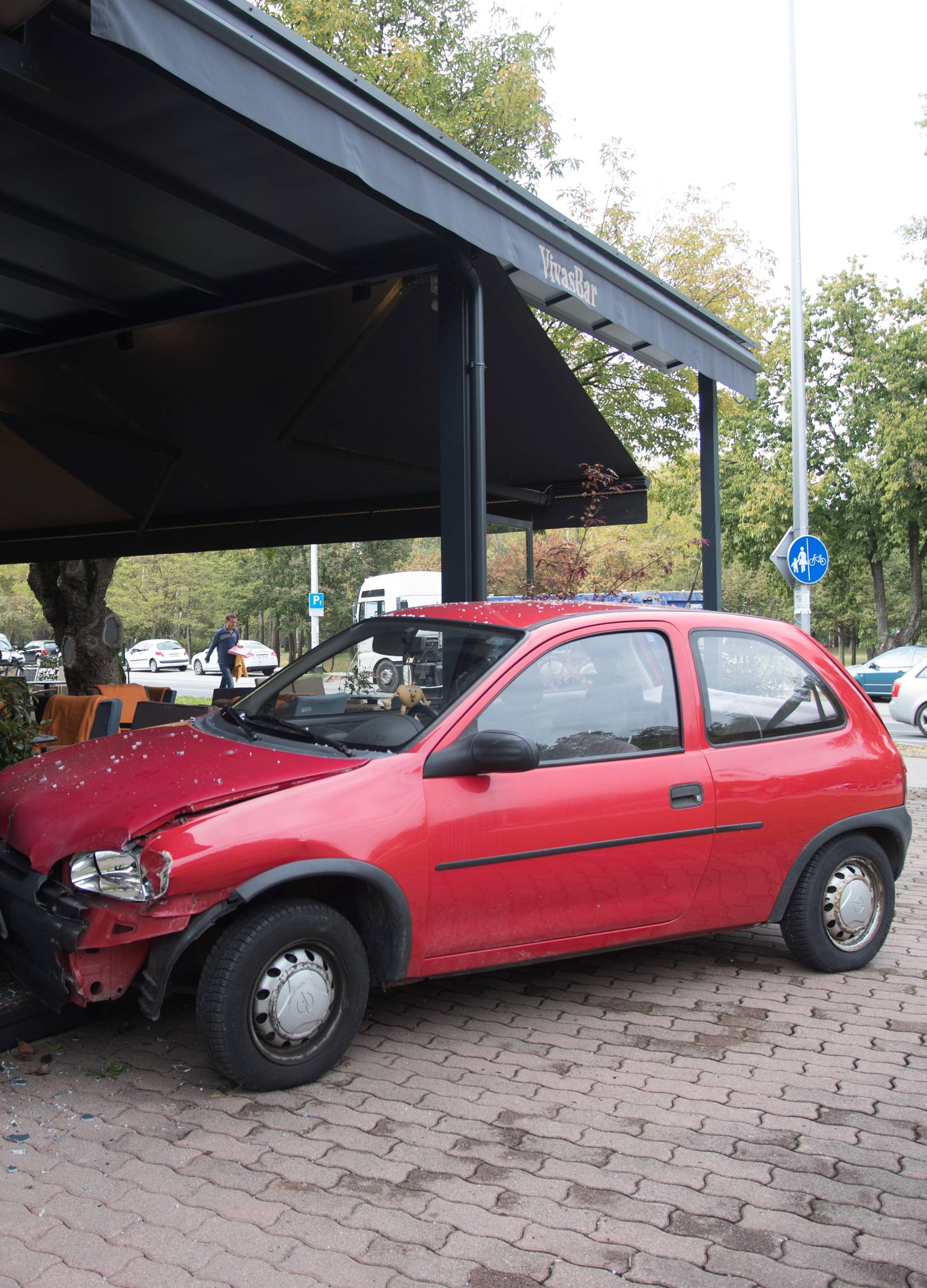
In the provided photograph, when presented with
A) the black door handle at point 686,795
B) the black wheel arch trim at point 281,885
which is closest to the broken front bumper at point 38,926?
the black wheel arch trim at point 281,885

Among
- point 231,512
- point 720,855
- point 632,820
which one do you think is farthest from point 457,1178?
point 231,512

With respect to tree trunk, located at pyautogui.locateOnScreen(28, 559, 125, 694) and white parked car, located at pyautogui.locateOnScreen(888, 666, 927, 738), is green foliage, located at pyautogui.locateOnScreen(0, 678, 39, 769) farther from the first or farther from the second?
white parked car, located at pyautogui.locateOnScreen(888, 666, 927, 738)

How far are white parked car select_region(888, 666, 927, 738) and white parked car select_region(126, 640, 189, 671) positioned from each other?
33223mm

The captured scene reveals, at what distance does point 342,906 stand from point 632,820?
122cm

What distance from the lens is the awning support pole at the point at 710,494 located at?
31.8 ft

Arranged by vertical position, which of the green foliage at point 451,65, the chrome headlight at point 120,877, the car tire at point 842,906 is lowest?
the car tire at point 842,906

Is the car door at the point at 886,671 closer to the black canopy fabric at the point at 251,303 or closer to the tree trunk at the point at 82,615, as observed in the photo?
the black canopy fabric at the point at 251,303

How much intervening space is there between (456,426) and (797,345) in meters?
12.3

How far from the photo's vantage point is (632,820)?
13.9 ft

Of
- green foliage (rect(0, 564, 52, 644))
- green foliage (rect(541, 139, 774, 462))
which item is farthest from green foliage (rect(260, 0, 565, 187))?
green foliage (rect(0, 564, 52, 644))

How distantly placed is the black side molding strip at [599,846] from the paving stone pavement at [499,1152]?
745mm

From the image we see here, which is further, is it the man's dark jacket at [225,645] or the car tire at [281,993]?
the man's dark jacket at [225,645]

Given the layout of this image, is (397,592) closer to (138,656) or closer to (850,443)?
(850,443)

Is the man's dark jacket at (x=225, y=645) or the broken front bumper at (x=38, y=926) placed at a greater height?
the man's dark jacket at (x=225, y=645)
